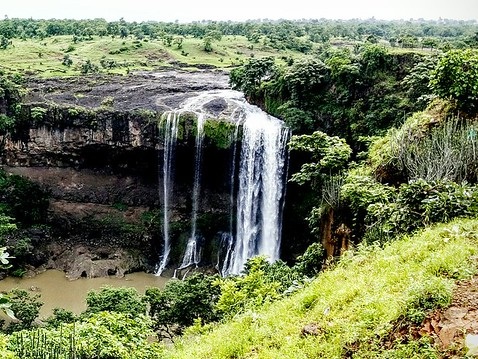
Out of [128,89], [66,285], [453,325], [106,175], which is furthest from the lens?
[128,89]

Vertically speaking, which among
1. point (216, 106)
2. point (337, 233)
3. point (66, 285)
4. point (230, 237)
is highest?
point (216, 106)

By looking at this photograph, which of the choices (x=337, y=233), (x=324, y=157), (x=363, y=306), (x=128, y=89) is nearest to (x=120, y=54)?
(x=128, y=89)

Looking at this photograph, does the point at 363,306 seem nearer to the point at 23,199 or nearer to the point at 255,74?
the point at 255,74

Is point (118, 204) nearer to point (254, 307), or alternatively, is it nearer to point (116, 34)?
point (254, 307)

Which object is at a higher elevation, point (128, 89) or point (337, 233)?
point (128, 89)

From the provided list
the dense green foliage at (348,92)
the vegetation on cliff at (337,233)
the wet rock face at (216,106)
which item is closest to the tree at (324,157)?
the vegetation on cliff at (337,233)

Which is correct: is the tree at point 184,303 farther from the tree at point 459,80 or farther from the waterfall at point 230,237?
the tree at point 459,80

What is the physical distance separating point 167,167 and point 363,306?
22600 mm

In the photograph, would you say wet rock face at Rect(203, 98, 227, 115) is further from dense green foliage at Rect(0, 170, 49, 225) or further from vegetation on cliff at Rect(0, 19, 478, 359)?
Answer: dense green foliage at Rect(0, 170, 49, 225)

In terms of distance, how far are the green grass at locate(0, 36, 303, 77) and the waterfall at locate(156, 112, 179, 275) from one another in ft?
55.8

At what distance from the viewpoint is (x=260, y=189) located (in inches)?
1044

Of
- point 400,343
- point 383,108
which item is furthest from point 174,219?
point 400,343

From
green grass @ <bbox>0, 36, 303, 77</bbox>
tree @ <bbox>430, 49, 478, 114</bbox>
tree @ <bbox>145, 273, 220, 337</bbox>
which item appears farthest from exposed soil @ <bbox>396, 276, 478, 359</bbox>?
green grass @ <bbox>0, 36, 303, 77</bbox>

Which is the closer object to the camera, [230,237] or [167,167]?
[230,237]
